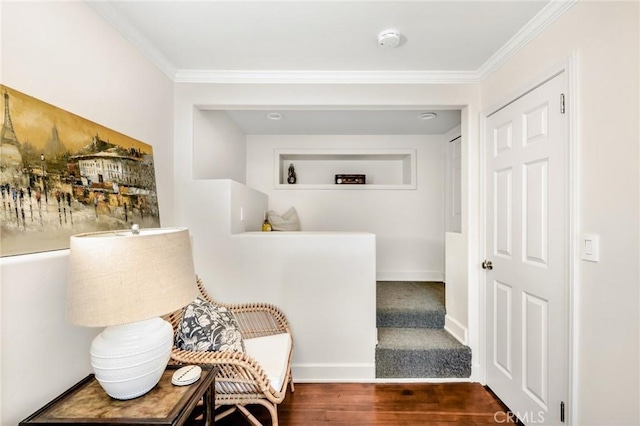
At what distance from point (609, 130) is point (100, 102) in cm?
235

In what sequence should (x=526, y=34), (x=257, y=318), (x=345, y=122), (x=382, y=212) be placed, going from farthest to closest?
(x=382, y=212), (x=345, y=122), (x=257, y=318), (x=526, y=34)

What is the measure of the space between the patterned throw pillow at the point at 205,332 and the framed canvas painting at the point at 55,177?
Answer: 24.2 inches

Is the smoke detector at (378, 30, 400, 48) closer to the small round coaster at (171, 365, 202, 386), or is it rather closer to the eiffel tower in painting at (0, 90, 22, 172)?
the eiffel tower in painting at (0, 90, 22, 172)

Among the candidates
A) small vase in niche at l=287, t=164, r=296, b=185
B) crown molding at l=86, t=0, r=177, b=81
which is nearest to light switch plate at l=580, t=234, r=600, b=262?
crown molding at l=86, t=0, r=177, b=81

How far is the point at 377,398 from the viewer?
1979 millimetres

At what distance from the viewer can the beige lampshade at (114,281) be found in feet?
2.98

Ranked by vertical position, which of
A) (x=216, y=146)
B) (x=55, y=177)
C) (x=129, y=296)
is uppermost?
(x=216, y=146)

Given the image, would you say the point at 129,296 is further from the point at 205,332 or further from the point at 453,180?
the point at 453,180

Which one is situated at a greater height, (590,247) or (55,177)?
(55,177)

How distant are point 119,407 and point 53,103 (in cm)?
123

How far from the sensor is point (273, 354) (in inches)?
Result: 67.3

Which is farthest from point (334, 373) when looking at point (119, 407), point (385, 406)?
point (119, 407)

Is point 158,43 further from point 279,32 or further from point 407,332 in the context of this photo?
point 407,332

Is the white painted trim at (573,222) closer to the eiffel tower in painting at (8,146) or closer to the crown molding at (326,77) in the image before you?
the crown molding at (326,77)
